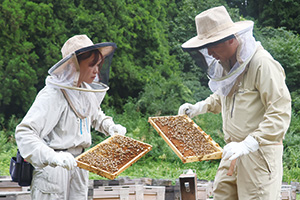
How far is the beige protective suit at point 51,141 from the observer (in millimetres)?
3059

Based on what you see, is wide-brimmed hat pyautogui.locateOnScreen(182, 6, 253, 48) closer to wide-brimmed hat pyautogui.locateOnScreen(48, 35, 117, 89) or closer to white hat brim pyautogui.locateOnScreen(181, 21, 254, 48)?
white hat brim pyautogui.locateOnScreen(181, 21, 254, 48)

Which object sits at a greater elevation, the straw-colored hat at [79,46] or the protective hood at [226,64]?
the straw-colored hat at [79,46]

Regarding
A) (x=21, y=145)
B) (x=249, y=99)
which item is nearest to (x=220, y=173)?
(x=249, y=99)

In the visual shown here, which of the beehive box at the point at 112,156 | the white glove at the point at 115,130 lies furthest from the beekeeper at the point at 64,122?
the white glove at the point at 115,130

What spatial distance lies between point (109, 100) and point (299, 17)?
20.4 ft

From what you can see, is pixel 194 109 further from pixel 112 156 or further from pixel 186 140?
pixel 112 156

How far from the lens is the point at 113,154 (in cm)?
343

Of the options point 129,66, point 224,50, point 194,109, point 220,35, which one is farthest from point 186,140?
point 129,66

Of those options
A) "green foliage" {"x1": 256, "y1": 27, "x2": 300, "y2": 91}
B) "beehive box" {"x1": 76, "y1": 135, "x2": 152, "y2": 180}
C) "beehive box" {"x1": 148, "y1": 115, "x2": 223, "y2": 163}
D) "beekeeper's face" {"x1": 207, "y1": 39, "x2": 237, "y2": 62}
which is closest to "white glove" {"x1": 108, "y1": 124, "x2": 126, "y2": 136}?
"beehive box" {"x1": 76, "y1": 135, "x2": 152, "y2": 180}

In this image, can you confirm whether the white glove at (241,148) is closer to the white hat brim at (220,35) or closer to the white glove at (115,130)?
the white hat brim at (220,35)

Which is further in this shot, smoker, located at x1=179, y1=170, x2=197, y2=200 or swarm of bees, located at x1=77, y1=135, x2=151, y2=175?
smoker, located at x1=179, y1=170, x2=197, y2=200

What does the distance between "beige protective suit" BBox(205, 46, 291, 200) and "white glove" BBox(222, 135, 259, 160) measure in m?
0.04

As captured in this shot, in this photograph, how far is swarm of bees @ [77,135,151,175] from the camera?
3.19m

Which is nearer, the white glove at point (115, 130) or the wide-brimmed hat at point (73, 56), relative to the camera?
the wide-brimmed hat at point (73, 56)
